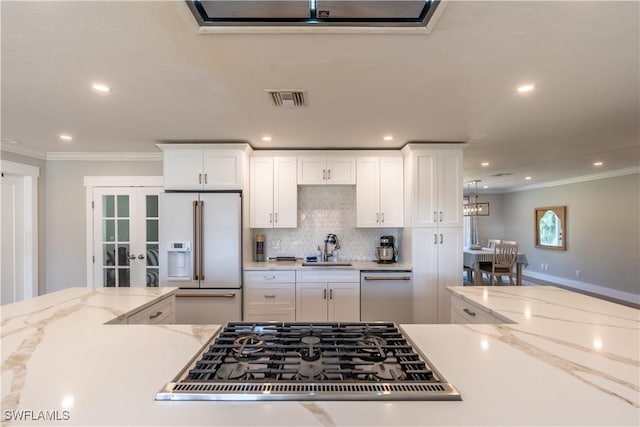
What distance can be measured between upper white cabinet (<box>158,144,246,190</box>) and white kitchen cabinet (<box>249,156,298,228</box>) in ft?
1.01

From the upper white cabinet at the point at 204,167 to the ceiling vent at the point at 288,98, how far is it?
4.52 feet

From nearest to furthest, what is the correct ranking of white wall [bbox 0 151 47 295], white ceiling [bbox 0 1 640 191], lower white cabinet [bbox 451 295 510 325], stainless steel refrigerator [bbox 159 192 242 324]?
white ceiling [bbox 0 1 640 191]
lower white cabinet [bbox 451 295 510 325]
stainless steel refrigerator [bbox 159 192 242 324]
white wall [bbox 0 151 47 295]

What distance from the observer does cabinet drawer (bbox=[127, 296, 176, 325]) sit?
172cm

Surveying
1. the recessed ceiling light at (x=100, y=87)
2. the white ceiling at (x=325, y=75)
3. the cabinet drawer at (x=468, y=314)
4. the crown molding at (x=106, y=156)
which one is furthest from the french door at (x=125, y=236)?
the cabinet drawer at (x=468, y=314)

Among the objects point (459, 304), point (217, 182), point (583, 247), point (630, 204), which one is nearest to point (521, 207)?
point (583, 247)

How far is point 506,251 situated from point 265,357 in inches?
236

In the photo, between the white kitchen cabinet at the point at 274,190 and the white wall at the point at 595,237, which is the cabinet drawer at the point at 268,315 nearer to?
the white kitchen cabinet at the point at 274,190

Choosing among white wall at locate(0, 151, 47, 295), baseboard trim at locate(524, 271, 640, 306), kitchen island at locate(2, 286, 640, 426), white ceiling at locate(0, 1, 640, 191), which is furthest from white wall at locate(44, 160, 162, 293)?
baseboard trim at locate(524, 271, 640, 306)

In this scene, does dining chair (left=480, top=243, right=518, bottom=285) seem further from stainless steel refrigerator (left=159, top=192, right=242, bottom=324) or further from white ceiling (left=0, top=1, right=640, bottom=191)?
stainless steel refrigerator (left=159, top=192, right=242, bottom=324)

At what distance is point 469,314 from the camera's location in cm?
197

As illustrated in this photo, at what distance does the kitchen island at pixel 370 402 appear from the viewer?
75cm

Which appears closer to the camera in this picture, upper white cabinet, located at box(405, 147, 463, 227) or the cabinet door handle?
the cabinet door handle

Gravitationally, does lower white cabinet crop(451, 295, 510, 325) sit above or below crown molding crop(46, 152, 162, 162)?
below

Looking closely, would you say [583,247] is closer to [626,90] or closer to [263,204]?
[626,90]
